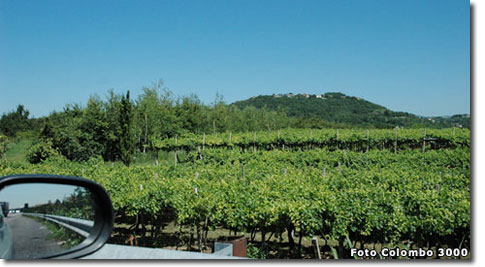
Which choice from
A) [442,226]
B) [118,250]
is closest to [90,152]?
[442,226]

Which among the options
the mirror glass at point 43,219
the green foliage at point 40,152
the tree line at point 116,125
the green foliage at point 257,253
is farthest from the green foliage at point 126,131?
the mirror glass at point 43,219

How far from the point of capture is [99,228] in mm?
1861

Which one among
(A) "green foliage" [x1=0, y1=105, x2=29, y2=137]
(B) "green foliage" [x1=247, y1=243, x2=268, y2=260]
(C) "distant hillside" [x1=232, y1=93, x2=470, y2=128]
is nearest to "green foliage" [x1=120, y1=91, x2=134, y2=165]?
(A) "green foliage" [x1=0, y1=105, x2=29, y2=137]

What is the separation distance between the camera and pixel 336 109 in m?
33.8

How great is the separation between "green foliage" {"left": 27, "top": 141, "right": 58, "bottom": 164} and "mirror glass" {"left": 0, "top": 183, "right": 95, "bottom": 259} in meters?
20.3

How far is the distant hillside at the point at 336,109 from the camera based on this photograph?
23753 millimetres

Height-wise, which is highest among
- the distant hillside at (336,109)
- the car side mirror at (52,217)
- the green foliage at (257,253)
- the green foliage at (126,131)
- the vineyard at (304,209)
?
the distant hillside at (336,109)

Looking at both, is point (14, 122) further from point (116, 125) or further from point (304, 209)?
point (304, 209)

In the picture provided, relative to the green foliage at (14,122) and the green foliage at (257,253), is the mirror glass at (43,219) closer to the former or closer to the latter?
the green foliage at (257,253)

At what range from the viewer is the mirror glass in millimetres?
1599

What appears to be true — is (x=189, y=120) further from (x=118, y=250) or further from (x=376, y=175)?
(x=118, y=250)

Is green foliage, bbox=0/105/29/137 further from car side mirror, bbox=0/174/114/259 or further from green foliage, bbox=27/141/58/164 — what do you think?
car side mirror, bbox=0/174/114/259

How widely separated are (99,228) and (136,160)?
2106 centimetres

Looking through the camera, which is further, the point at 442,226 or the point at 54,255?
the point at 442,226
